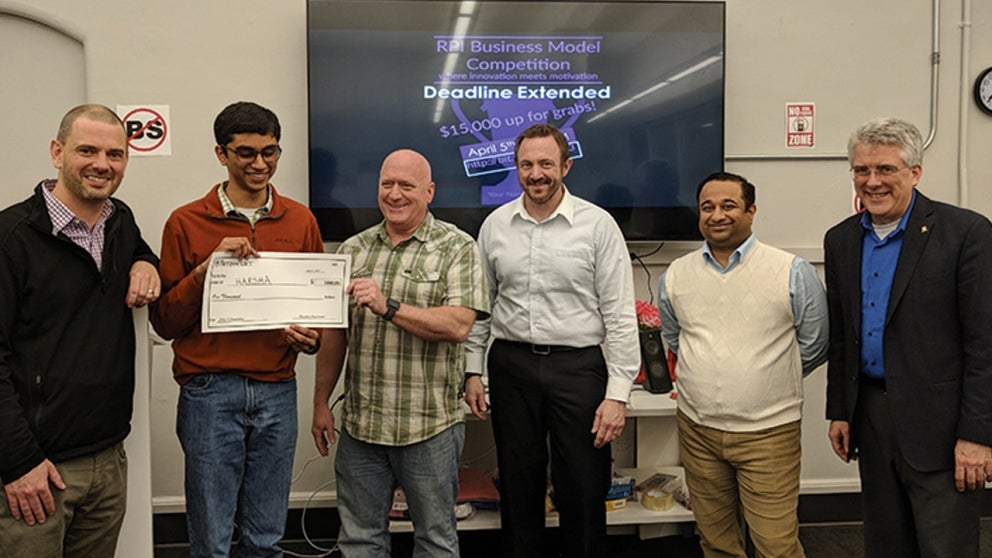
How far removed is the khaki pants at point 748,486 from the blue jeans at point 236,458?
1.28 meters

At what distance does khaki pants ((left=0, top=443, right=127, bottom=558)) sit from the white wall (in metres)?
1.38

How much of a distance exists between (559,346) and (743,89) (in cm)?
176

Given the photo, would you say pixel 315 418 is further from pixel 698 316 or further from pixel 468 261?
pixel 698 316

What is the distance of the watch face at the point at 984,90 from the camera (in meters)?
3.27

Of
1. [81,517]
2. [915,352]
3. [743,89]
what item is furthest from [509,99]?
[81,517]

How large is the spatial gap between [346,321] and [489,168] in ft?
4.36

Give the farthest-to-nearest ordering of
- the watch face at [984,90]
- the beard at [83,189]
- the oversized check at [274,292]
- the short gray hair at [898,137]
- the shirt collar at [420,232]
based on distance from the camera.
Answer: the watch face at [984,90] → the shirt collar at [420,232] → the short gray hair at [898,137] → the oversized check at [274,292] → the beard at [83,189]

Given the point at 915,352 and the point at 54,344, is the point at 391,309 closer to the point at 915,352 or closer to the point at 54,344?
the point at 54,344

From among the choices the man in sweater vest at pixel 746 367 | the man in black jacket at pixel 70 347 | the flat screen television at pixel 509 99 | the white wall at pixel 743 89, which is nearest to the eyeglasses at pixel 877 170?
the man in sweater vest at pixel 746 367

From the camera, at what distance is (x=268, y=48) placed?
3.05 m

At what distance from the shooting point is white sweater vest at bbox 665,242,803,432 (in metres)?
2.12

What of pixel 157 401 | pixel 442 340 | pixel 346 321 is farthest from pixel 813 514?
pixel 157 401

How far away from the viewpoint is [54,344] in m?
1.61

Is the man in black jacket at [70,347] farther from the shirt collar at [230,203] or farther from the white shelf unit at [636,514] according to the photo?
the white shelf unit at [636,514]
